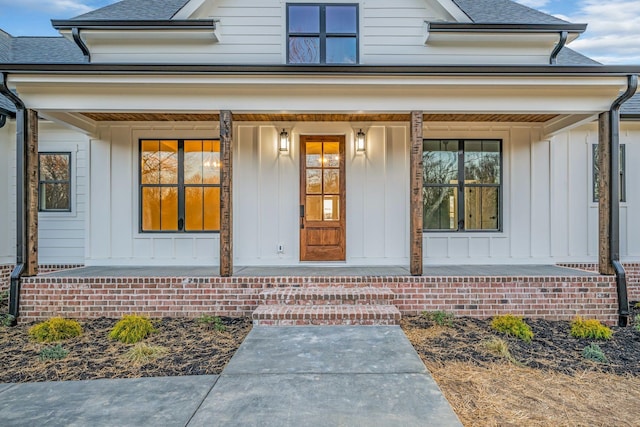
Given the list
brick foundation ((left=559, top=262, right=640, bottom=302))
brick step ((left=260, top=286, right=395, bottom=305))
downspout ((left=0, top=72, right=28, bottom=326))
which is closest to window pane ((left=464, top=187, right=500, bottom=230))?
brick foundation ((left=559, top=262, right=640, bottom=302))

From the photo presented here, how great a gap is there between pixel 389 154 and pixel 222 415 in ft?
17.4

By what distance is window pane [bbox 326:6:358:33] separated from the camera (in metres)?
6.61

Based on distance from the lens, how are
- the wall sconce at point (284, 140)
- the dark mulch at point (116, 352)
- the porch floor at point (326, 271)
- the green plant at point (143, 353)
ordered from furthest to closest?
the wall sconce at point (284, 140)
the porch floor at point (326, 271)
the green plant at point (143, 353)
the dark mulch at point (116, 352)

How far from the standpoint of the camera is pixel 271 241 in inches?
261

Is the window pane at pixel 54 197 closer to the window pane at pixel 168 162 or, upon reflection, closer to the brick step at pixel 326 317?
the window pane at pixel 168 162

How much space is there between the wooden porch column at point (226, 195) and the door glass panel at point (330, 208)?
1.99m

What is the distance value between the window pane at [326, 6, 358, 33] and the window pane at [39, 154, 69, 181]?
5.55 meters

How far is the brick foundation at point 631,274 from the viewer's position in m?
6.73

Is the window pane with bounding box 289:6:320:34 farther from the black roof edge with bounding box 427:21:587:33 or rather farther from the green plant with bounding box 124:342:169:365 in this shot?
the green plant with bounding box 124:342:169:365

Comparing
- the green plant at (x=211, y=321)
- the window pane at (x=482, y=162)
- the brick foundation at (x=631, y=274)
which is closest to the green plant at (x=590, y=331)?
the brick foundation at (x=631, y=274)

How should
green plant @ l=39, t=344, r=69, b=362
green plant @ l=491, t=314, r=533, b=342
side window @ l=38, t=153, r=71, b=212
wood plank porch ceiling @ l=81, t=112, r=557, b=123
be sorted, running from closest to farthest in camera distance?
1. green plant @ l=39, t=344, r=69, b=362
2. green plant @ l=491, t=314, r=533, b=342
3. wood plank porch ceiling @ l=81, t=112, r=557, b=123
4. side window @ l=38, t=153, r=71, b=212

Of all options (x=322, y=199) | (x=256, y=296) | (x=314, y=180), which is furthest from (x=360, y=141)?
(x=256, y=296)

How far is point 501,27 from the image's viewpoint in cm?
634

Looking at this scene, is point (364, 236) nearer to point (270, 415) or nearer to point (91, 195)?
point (270, 415)
